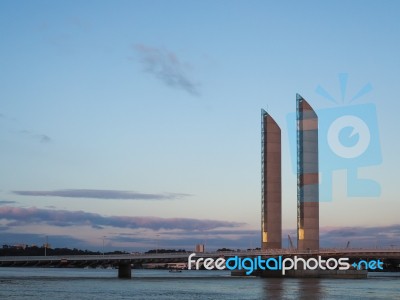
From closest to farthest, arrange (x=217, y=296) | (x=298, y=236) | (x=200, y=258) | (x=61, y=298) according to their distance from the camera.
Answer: (x=61, y=298) < (x=217, y=296) < (x=200, y=258) < (x=298, y=236)

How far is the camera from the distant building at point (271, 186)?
134m

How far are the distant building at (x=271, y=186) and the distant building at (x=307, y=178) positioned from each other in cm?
618

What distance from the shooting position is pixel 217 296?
69.7 metres

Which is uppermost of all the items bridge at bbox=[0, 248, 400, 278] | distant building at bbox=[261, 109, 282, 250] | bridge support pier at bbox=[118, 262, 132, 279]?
distant building at bbox=[261, 109, 282, 250]

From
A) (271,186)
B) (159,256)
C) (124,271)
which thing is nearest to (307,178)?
(271,186)

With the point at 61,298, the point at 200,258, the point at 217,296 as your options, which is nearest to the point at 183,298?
the point at 217,296

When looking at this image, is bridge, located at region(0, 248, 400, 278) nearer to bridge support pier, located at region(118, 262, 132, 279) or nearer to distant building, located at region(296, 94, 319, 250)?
bridge support pier, located at region(118, 262, 132, 279)

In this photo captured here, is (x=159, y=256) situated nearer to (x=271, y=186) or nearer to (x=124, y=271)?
(x=124, y=271)

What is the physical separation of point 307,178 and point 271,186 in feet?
27.5

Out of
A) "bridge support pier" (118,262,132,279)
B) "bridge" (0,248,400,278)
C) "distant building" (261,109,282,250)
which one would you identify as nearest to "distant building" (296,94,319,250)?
"bridge" (0,248,400,278)

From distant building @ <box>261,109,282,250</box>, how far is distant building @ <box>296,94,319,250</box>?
243 inches

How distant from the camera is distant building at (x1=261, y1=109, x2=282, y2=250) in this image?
5271 inches

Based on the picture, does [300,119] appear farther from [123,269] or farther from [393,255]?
[123,269]

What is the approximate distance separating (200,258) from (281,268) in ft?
42.2
